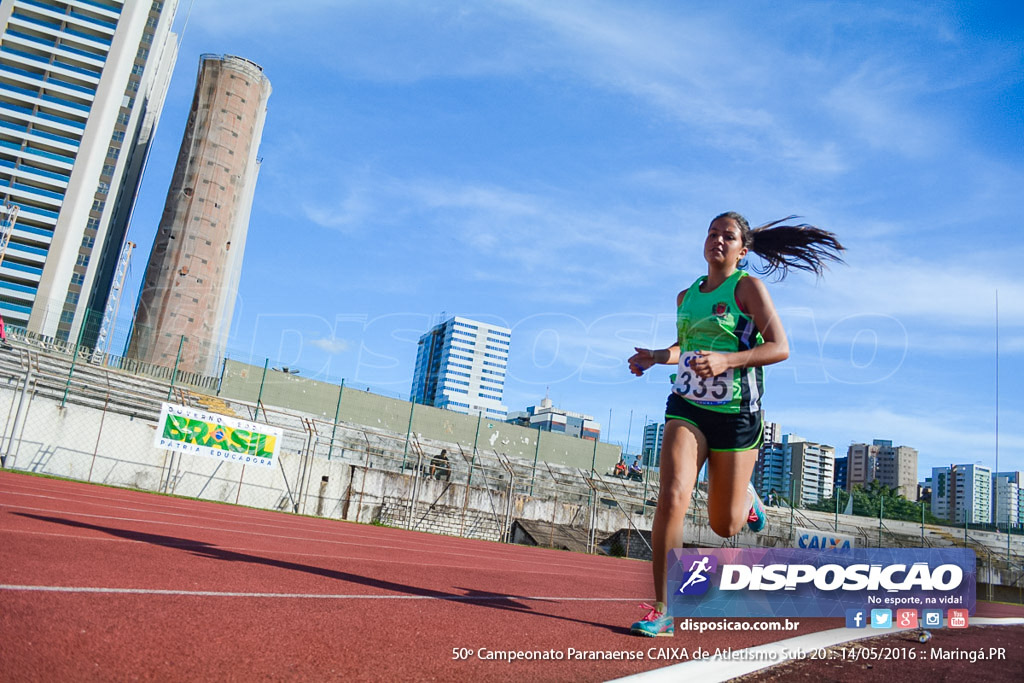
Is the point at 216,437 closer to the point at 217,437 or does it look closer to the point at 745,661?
the point at 217,437

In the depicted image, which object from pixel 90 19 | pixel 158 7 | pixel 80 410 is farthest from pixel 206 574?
pixel 158 7

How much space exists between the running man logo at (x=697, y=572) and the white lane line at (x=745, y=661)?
0.40 meters

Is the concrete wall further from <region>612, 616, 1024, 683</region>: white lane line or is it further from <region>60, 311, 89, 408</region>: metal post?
<region>612, 616, 1024, 683</region>: white lane line

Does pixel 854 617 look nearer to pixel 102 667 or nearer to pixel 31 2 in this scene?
pixel 102 667

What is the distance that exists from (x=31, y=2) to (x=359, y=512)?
89.6 metres

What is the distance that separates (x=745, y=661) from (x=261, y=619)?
1.72m

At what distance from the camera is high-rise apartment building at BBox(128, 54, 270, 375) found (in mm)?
37781

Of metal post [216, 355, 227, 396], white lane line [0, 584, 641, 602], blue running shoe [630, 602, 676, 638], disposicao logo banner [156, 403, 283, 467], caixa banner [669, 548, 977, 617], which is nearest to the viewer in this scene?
white lane line [0, 584, 641, 602]

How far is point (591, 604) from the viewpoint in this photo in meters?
4.37

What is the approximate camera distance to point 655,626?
306 centimetres

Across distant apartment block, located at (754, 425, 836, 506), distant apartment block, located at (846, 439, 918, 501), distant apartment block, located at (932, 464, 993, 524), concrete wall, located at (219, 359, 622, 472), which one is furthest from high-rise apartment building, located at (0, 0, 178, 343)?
distant apartment block, located at (846, 439, 918, 501)

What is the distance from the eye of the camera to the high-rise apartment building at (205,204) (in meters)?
37.8

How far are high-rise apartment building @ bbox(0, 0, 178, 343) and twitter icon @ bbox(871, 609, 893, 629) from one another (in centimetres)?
7969

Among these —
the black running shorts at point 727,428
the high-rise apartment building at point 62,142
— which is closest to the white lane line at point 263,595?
the black running shorts at point 727,428
